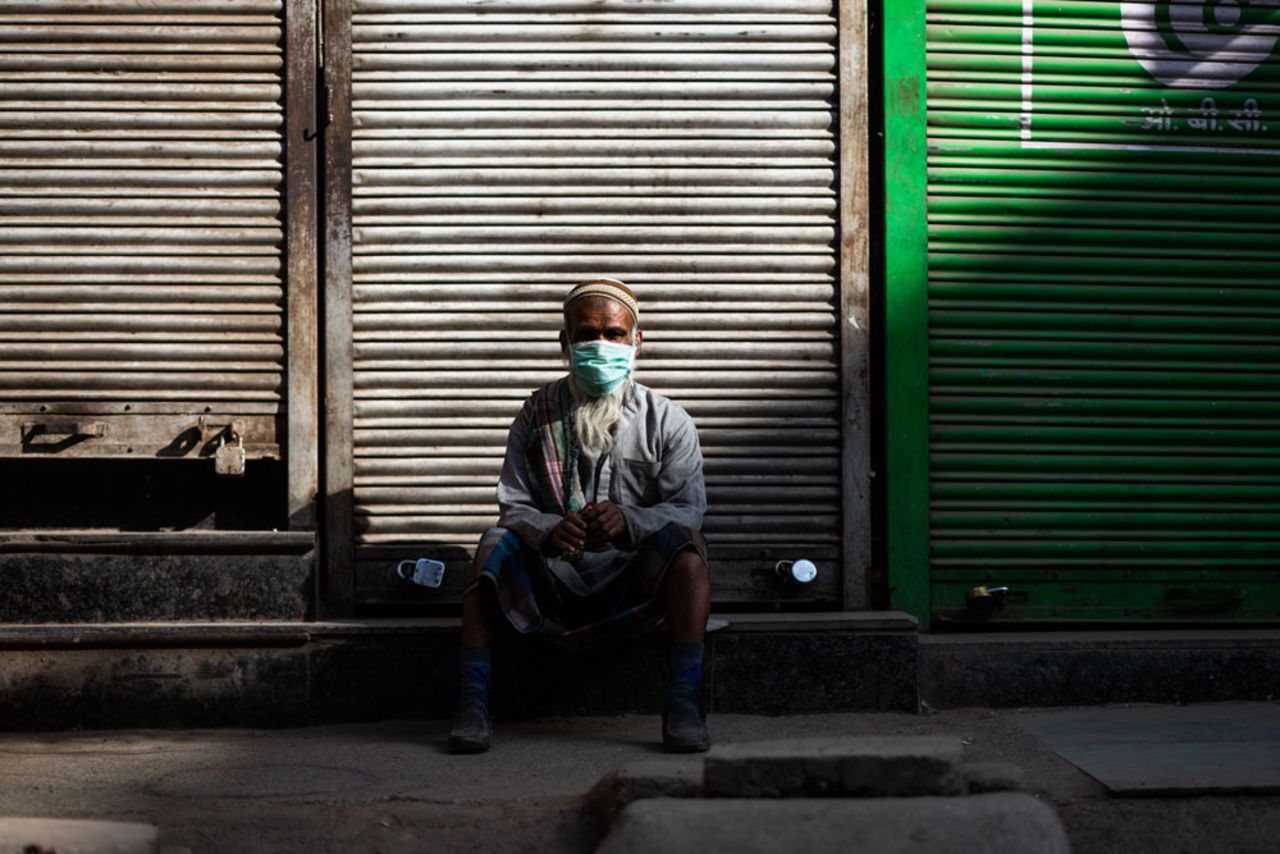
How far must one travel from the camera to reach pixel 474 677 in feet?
13.2

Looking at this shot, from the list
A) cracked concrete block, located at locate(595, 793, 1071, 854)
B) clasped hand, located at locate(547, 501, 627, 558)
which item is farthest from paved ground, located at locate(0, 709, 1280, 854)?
clasped hand, located at locate(547, 501, 627, 558)

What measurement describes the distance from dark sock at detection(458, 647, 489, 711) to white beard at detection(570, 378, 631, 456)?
2.43 feet

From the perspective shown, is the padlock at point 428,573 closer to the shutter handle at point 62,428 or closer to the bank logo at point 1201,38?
the shutter handle at point 62,428

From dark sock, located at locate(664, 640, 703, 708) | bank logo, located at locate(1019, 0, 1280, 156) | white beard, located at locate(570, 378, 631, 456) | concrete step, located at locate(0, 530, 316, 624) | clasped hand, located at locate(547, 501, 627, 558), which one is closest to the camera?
dark sock, located at locate(664, 640, 703, 708)

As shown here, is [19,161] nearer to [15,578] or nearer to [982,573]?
[15,578]

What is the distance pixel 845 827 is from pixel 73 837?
1611 mm

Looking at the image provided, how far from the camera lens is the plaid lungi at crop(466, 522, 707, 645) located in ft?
13.4

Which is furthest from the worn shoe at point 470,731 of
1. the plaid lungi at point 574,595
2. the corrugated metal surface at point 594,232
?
the corrugated metal surface at point 594,232

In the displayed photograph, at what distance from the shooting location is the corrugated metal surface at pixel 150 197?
15.9 feet

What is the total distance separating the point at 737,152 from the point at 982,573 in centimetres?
179

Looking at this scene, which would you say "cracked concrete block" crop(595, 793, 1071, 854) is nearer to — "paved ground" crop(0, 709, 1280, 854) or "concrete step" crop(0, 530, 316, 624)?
"paved ground" crop(0, 709, 1280, 854)

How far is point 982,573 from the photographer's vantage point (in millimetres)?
4949

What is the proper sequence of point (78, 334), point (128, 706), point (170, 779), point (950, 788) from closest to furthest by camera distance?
point (950, 788) → point (170, 779) → point (128, 706) → point (78, 334)

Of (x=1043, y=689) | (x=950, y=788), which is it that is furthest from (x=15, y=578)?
(x=1043, y=689)
